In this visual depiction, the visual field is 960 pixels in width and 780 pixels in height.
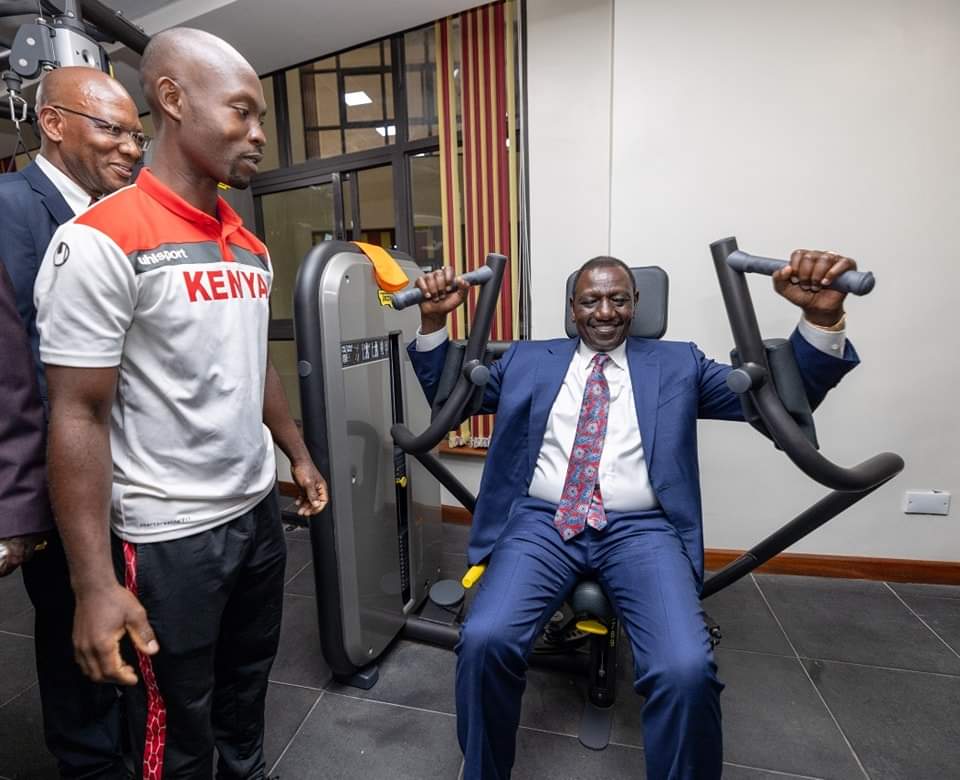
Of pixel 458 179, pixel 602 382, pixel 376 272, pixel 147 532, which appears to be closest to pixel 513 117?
pixel 458 179

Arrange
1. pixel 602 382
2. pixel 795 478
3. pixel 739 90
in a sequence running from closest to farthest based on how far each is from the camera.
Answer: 1. pixel 602 382
2. pixel 739 90
3. pixel 795 478

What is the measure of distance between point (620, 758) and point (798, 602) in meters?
1.27

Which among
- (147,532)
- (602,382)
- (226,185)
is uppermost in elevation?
(226,185)

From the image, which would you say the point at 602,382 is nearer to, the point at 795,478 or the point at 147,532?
the point at 147,532

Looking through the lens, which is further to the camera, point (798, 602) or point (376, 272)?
point (798, 602)

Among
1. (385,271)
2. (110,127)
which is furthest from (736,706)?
(110,127)

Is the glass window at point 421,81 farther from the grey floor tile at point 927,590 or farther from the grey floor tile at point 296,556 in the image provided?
the grey floor tile at point 927,590

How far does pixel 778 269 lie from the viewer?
107 cm

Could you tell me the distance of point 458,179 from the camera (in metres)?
2.75

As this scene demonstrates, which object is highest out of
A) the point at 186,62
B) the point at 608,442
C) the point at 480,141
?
the point at 480,141

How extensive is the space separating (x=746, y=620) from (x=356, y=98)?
3.46 metres

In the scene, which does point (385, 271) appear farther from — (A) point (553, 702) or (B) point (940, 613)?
(B) point (940, 613)

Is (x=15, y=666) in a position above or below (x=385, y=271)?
below

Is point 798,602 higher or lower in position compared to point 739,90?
lower
